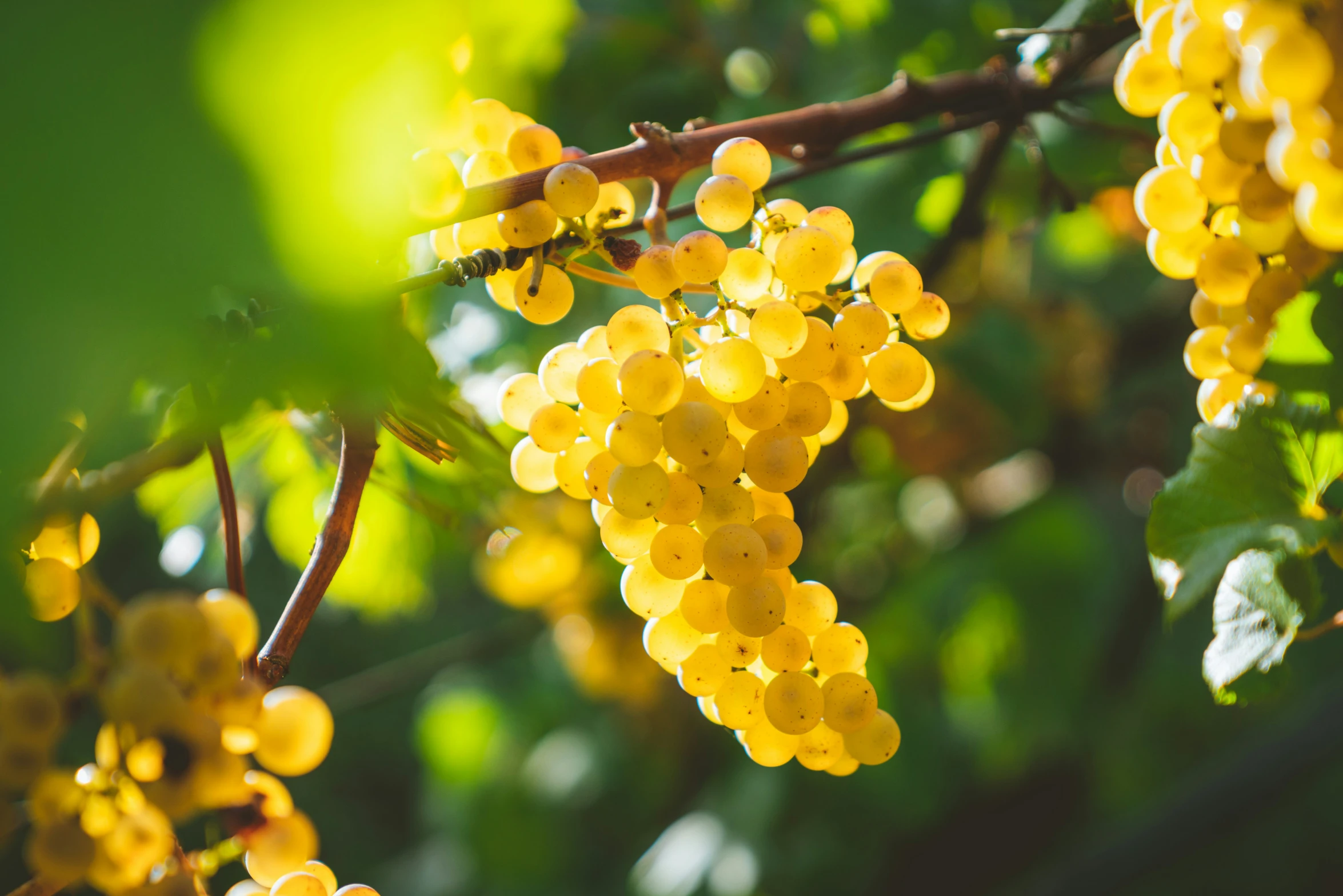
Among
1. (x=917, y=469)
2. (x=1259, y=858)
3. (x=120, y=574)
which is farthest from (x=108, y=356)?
(x=120, y=574)

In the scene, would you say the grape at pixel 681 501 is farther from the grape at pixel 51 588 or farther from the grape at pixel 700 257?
the grape at pixel 51 588

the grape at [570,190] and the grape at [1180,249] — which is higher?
the grape at [570,190]

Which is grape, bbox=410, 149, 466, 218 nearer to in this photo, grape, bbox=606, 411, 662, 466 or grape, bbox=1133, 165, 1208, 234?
grape, bbox=606, 411, 662, 466

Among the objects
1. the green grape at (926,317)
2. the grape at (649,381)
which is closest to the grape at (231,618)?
the grape at (649,381)

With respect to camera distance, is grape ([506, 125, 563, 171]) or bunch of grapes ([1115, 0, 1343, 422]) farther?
grape ([506, 125, 563, 171])

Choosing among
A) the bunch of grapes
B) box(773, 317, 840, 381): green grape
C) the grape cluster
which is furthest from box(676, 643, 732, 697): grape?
the bunch of grapes

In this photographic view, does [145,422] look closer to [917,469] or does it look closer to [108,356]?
[108,356]

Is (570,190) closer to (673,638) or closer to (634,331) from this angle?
(634,331)
